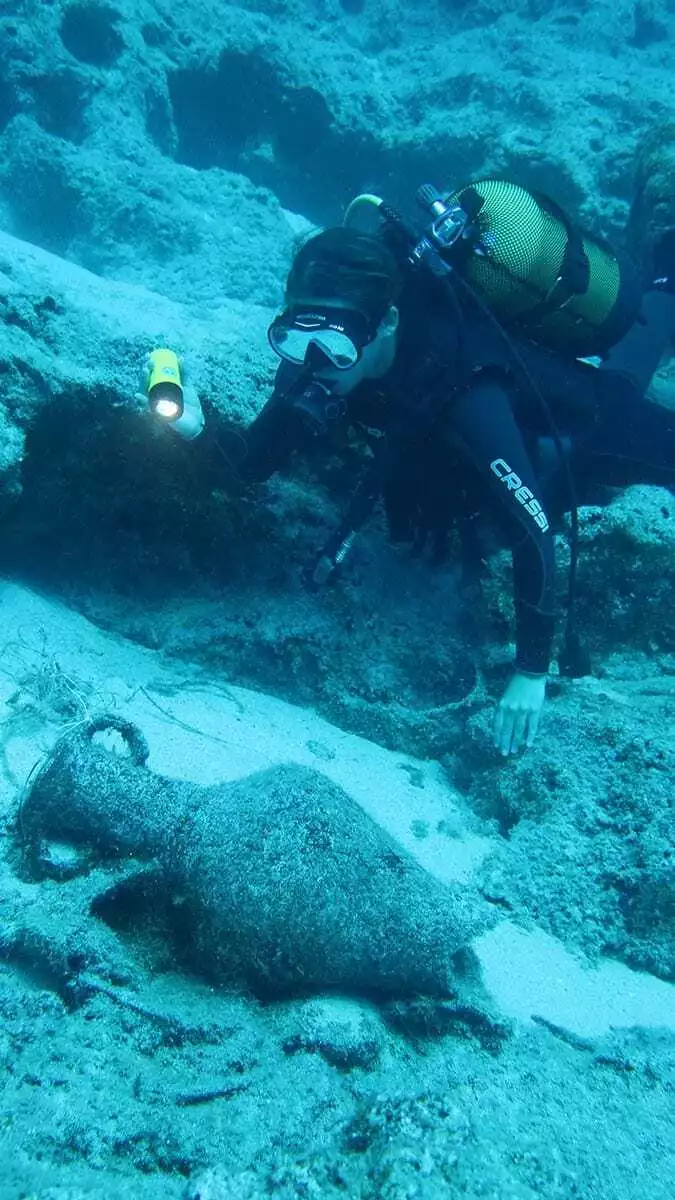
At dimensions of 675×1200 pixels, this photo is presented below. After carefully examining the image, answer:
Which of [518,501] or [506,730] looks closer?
[518,501]

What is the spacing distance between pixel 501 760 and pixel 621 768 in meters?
0.51

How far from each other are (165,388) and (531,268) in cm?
169

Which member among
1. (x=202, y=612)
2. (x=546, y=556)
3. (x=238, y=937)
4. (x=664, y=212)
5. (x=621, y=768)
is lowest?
(x=202, y=612)

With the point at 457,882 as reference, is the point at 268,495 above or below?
above

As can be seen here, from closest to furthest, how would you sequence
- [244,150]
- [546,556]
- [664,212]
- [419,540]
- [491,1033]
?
[491,1033], [546,556], [419,540], [664,212], [244,150]

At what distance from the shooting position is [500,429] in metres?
2.65

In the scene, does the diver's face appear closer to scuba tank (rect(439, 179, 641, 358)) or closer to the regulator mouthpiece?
the regulator mouthpiece

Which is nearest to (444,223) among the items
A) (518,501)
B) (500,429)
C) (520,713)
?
(500,429)

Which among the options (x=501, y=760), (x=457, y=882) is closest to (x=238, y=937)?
(x=457, y=882)

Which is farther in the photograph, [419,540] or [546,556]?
[419,540]

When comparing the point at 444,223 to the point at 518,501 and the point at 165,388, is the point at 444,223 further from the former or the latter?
the point at 165,388

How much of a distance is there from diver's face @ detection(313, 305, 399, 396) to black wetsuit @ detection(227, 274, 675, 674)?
1.6 inches

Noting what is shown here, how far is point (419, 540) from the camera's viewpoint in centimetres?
328

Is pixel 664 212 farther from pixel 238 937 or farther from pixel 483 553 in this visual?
pixel 238 937
